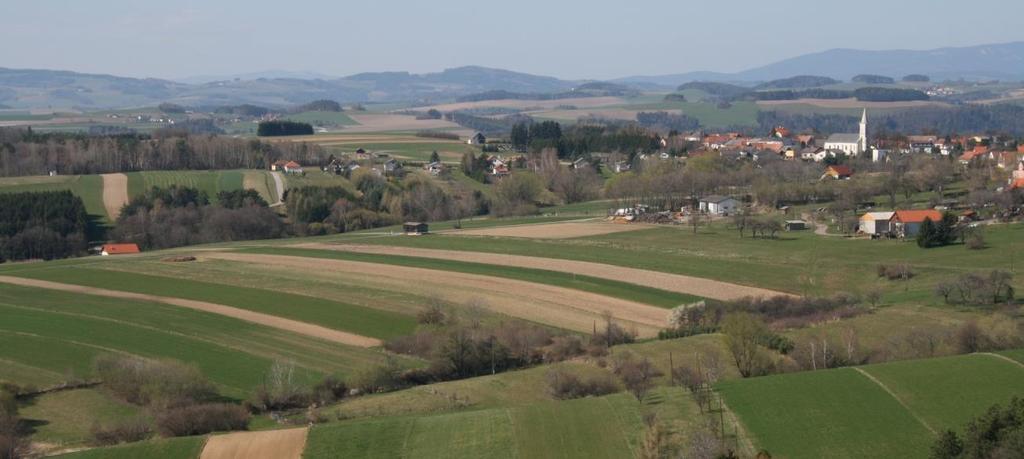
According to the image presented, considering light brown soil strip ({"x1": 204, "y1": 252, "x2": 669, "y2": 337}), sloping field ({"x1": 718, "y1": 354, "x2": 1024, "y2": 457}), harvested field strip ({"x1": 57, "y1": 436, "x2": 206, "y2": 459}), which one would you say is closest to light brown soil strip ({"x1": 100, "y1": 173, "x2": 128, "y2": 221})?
light brown soil strip ({"x1": 204, "y1": 252, "x2": 669, "y2": 337})

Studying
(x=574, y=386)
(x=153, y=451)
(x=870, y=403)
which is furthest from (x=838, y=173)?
(x=153, y=451)

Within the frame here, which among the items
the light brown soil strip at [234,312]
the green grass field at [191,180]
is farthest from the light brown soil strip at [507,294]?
the green grass field at [191,180]

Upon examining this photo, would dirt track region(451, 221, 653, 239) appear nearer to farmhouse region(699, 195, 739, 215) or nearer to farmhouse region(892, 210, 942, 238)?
farmhouse region(699, 195, 739, 215)

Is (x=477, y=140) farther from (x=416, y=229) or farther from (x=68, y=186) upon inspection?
(x=416, y=229)

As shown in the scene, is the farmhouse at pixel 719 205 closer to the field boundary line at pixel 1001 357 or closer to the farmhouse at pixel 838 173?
the farmhouse at pixel 838 173

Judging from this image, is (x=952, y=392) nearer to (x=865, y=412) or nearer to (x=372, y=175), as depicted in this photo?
(x=865, y=412)

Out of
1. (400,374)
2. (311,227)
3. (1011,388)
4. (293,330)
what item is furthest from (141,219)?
(1011,388)
